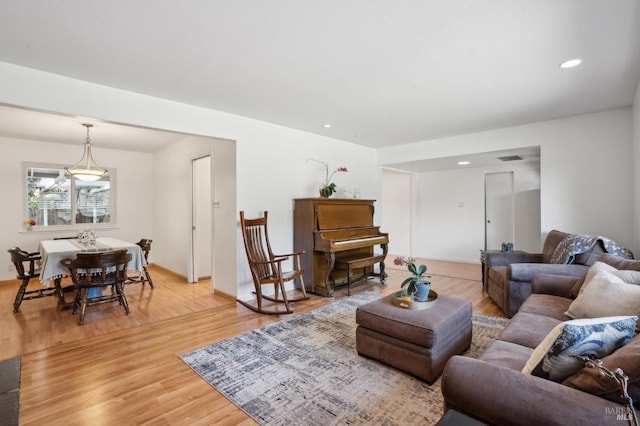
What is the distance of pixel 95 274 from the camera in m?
3.95

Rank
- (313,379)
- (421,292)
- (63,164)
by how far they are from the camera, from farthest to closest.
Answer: (63,164), (421,292), (313,379)

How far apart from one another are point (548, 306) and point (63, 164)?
7.66 m

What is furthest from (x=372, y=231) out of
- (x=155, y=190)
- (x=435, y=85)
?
(x=155, y=190)

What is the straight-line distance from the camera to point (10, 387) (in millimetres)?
2193

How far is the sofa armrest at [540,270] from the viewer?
10.1 ft

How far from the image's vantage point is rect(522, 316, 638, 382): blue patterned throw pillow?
1221 mm

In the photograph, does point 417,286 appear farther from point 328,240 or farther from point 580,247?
point 580,247

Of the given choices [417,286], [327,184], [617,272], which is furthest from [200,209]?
[617,272]

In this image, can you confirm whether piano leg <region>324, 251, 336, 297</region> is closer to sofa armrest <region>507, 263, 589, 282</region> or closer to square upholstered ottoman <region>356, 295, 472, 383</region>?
square upholstered ottoman <region>356, 295, 472, 383</region>

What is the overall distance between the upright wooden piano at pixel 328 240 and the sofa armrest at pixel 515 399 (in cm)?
293

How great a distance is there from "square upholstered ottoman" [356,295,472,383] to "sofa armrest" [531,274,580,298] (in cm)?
85

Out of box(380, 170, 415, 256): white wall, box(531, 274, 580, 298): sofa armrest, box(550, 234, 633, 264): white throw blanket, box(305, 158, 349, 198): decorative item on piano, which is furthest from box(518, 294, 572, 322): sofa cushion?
box(380, 170, 415, 256): white wall

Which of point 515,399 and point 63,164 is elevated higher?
point 63,164

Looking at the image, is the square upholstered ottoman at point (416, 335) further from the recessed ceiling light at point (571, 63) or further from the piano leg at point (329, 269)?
the recessed ceiling light at point (571, 63)
